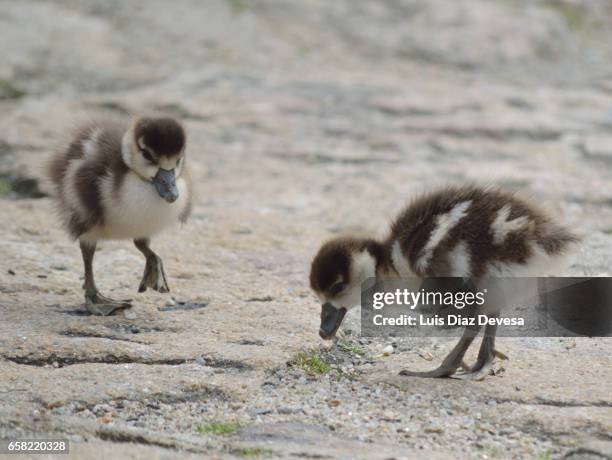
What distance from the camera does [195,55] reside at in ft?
28.9

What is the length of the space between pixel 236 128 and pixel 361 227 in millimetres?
2112

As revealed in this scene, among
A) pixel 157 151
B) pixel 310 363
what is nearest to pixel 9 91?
pixel 157 151

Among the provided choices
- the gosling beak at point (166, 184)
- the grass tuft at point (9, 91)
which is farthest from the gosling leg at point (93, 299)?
the grass tuft at point (9, 91)

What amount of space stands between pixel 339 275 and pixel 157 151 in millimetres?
1023

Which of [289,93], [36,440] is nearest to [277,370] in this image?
[36,440]

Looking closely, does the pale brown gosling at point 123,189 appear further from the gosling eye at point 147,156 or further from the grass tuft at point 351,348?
the grass tuft at point 351,348

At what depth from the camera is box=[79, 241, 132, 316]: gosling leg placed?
13.7 feet

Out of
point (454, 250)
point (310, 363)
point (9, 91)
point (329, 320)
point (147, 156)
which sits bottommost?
point (310, 363)

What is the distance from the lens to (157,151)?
4.21 m

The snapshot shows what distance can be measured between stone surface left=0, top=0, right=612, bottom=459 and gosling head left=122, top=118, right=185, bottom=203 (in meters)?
0.59

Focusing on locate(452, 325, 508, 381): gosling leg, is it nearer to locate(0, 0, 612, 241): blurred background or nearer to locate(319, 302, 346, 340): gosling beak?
locate(319, 302, 346, 340): gosling beak

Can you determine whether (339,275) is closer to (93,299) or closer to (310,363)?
(310,363)

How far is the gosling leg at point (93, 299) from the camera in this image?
418 centimetres

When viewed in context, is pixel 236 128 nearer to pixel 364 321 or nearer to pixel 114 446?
pixel 364 321
